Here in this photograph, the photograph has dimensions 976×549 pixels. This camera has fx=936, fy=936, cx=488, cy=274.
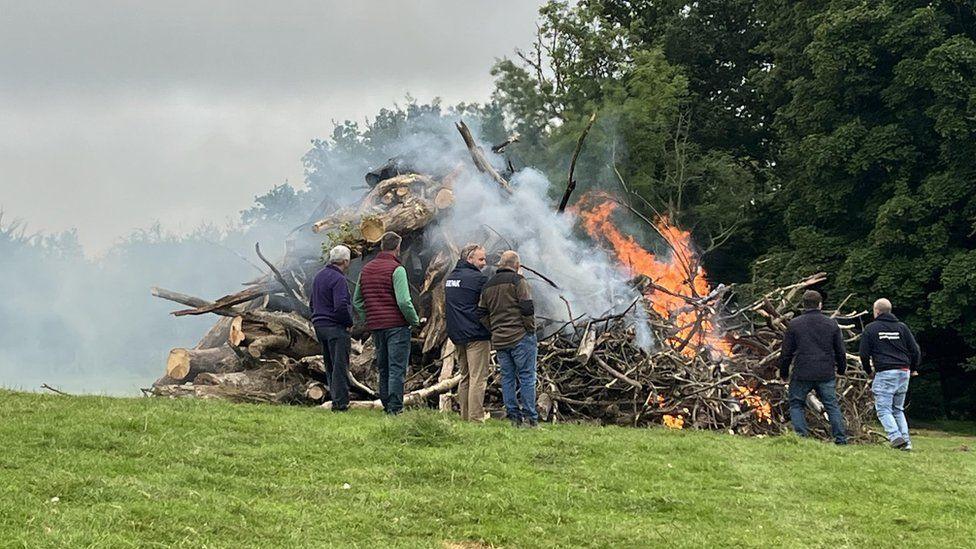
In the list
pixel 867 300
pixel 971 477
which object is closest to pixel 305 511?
pixel 971 477

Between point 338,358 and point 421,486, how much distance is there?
4490 millimetres

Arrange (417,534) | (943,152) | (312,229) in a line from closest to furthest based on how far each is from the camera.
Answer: (417,534), (312,229), (943,152)

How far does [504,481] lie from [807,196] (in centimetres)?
2389

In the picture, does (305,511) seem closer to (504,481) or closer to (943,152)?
(504,481)

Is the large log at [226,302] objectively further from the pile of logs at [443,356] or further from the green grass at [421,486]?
the green grass at [421,486]

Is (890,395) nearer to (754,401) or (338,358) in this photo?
Result: (754,401)

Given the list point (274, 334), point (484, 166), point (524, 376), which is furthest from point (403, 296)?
point (484, 166)

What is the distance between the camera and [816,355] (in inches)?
459

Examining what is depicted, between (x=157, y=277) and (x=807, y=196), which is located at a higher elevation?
(x=807, y=196)

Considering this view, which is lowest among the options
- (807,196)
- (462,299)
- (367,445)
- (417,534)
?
(417,534)

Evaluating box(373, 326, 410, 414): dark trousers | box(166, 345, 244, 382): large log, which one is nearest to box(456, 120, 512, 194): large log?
box(166, 345, 244, 382): large log

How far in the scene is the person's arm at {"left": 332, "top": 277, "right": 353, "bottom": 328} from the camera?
37.0ft

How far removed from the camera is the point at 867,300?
25.3m

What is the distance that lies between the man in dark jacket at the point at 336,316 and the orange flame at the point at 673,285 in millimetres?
5414
